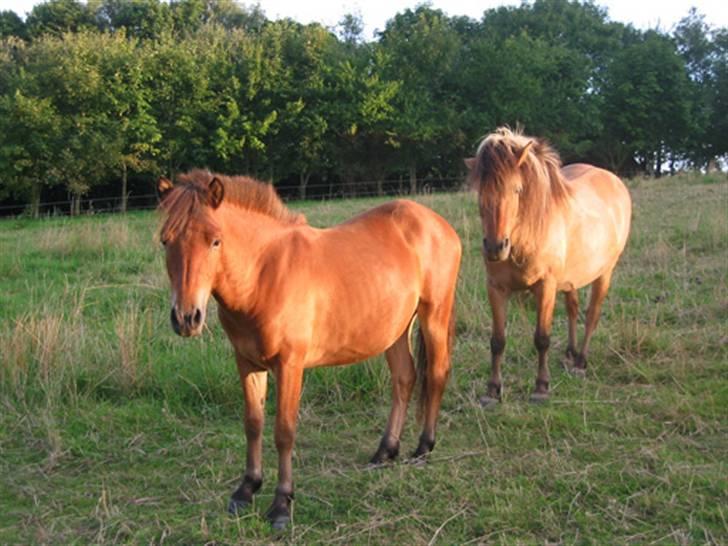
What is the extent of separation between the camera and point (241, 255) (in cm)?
318

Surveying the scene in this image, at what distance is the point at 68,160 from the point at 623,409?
78.3 feet

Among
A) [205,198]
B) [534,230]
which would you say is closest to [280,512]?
[205,198]

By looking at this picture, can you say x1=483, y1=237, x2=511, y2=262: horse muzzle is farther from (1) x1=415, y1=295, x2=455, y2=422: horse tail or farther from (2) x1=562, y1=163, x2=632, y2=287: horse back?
(2) x1=562, y1=163, x2=632, y2=287: horse back

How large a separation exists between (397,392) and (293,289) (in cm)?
128

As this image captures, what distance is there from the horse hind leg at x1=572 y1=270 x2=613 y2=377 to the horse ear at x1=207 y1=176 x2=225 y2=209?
3764mm

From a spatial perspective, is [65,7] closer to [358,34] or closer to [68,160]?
[358,34]

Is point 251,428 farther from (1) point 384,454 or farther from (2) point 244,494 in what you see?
(1) point 384,454

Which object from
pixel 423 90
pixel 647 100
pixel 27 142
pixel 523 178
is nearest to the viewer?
pixel 523 178

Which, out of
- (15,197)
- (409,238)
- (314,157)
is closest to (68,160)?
(15,197)

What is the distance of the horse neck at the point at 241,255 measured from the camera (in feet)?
10.2

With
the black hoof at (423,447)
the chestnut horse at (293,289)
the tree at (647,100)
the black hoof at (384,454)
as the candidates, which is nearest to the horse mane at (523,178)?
the chestnut horse at (293,289)

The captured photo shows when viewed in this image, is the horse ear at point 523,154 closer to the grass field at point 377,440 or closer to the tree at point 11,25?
the grass field at point 377,440

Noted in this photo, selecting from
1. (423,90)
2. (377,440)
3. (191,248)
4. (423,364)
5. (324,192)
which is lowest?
(377,440)

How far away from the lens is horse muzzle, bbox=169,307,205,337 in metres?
2.80
